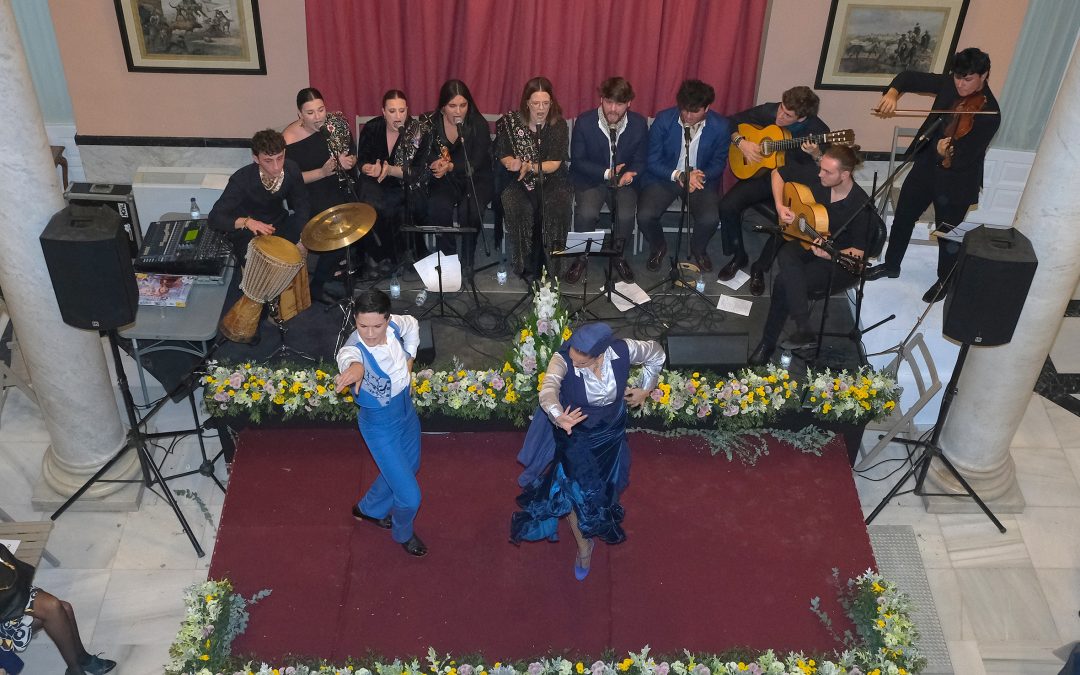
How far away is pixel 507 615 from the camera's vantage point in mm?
4859

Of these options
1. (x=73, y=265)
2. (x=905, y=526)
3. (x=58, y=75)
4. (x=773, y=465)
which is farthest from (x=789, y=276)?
(x=58, y=75)

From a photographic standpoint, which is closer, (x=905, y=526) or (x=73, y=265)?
(x=73, y=265)

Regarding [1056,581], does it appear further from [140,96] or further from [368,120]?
[140,96]

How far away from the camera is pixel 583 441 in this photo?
4570mm

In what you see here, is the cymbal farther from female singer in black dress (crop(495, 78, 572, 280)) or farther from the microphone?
the microphone

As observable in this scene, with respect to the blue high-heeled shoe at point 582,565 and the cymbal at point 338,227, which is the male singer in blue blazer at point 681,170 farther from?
the blue high-heeled shoe at point 582,565

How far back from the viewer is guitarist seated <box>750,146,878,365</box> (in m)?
5.95

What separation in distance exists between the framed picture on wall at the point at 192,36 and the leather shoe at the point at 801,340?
4035mm

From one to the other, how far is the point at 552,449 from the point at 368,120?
325 cm

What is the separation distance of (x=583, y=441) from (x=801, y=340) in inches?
85.2

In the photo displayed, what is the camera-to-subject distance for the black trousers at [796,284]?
6062 mm

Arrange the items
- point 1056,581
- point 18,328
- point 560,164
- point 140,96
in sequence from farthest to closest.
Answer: point 140,96 < point 560,164 < point 1056,581 < point 18,328

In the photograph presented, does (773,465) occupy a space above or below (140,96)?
below

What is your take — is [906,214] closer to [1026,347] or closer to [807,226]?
[807,226]
